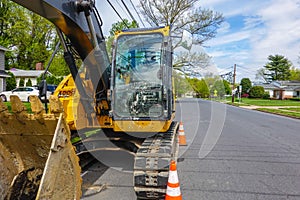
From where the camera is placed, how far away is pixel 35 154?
363 cm

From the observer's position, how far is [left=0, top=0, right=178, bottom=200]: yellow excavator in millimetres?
3018

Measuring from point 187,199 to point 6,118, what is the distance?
271 cm

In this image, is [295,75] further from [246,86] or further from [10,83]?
[10,83]

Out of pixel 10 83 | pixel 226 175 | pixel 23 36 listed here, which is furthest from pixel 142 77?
pixel 23 36

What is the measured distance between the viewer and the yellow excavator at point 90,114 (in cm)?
302

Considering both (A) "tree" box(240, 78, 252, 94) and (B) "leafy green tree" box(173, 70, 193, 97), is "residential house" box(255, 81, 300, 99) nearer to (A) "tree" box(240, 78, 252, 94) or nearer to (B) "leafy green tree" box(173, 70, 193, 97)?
(A) "tree" box(240, 78, 252, 94)

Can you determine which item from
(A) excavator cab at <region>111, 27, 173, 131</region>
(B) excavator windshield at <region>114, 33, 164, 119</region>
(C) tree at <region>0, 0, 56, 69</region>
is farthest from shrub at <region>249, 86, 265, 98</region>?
(B) excavator windshield at <region>114, 33, 164, 119</region>

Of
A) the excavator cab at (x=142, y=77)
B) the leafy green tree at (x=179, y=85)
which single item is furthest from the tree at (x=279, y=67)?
the excavator cab at (x=142, y=77)

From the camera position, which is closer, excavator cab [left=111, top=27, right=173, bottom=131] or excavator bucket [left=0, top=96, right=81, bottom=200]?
excavator bucket [left=0, top=96, right=81, bottom=200]

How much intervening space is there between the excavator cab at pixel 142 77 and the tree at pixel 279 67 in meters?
86.9

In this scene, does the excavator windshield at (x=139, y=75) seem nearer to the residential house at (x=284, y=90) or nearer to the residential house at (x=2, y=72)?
the residential house at (x=2, y=72)

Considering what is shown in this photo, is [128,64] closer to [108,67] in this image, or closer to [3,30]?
[108,67]

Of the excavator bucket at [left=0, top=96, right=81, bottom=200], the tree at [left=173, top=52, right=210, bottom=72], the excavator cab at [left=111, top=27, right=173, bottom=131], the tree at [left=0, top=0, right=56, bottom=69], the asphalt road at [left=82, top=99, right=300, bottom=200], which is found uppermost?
the tree at [left=0, top=0, right=56, bottom=69]

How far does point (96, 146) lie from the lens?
5.48 metres
